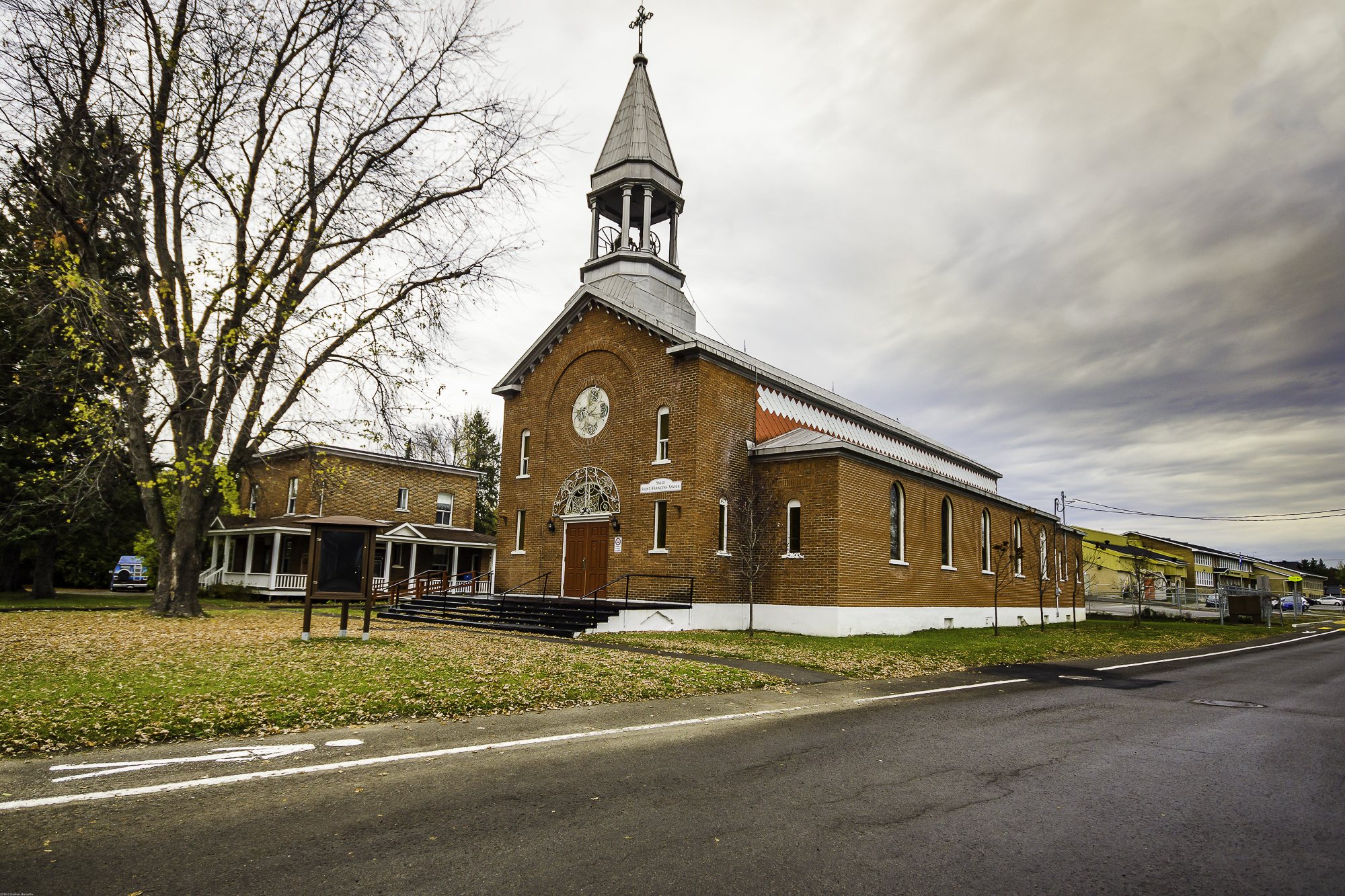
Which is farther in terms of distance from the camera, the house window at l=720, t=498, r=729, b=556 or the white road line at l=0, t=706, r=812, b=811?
the house window at l=720, t=498, r=729, b=556

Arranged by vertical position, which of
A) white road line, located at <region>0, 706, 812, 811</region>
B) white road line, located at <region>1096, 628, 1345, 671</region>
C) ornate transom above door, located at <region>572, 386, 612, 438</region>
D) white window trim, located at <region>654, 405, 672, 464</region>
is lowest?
white road line, located at <region>1096, 628, 1345, 671</region>

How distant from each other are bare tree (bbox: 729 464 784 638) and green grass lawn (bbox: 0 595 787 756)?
7272 mm

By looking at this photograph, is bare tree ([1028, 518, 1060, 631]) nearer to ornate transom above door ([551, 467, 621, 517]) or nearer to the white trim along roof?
the white trim along roof

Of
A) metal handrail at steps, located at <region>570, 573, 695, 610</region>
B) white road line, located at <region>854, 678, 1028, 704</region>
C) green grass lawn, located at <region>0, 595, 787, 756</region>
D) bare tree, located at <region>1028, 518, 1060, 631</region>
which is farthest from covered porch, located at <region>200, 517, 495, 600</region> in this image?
bare tree, located at <region>1028, 518, 1060, 631</region>

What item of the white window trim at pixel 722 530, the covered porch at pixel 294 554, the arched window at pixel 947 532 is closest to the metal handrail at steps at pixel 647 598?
the white window trim at pixel 722 530

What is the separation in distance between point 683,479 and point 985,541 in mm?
14631

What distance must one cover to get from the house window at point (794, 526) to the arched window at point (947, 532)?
710 cm

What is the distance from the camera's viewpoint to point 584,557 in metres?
23.3

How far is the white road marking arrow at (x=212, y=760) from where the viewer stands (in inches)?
221

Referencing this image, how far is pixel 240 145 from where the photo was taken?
18531mm

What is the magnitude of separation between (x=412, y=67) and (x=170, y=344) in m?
9.12

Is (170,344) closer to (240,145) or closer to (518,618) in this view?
(240,145)

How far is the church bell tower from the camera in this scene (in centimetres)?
2555

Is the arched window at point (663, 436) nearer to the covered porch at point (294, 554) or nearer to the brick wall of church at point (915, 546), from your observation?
the brick wall of church at point (915, 546)
